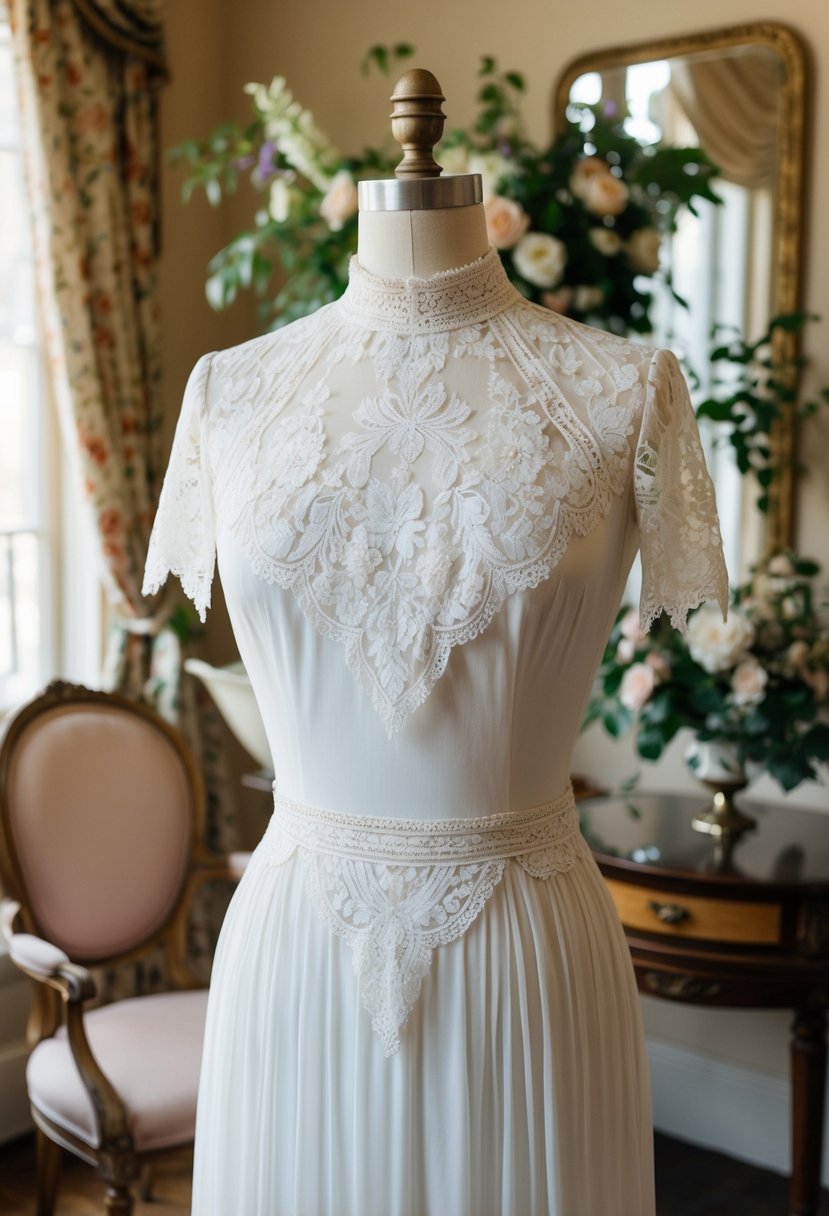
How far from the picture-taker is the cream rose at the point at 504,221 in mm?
2436

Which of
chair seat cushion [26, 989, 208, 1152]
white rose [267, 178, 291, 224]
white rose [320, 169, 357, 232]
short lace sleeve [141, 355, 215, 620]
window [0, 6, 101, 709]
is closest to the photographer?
short lace sleeve [141, 355, 215, 620]

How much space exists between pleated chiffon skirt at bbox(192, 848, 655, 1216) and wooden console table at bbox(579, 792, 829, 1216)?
961 mm

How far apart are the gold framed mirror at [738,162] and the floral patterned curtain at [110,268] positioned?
104cm

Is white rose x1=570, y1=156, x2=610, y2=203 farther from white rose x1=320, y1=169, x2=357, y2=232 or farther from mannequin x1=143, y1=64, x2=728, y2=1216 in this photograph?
mannequin x1=143, y1=64, x2=728, y2=1216

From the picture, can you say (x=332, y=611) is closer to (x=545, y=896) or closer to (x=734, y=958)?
(x=545, y=896)

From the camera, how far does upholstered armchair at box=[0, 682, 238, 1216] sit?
2.18 meters

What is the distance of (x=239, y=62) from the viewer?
3484mm

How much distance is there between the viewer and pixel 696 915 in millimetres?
2305

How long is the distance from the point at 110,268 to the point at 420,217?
6.04 ft

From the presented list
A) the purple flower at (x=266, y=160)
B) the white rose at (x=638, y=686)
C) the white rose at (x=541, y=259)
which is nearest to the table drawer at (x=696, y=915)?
the white rose at (x=638, y=686)

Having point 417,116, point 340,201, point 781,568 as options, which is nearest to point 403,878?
point 417,116

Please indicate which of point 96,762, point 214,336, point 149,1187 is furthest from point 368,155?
point 149,1187

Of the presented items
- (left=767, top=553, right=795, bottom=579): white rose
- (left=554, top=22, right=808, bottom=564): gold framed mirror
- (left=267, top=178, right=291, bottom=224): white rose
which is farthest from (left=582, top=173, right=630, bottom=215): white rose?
(left=767, top=553, right=795, bottom=579): white rose

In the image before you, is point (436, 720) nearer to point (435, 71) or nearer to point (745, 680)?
point (745, 680)
